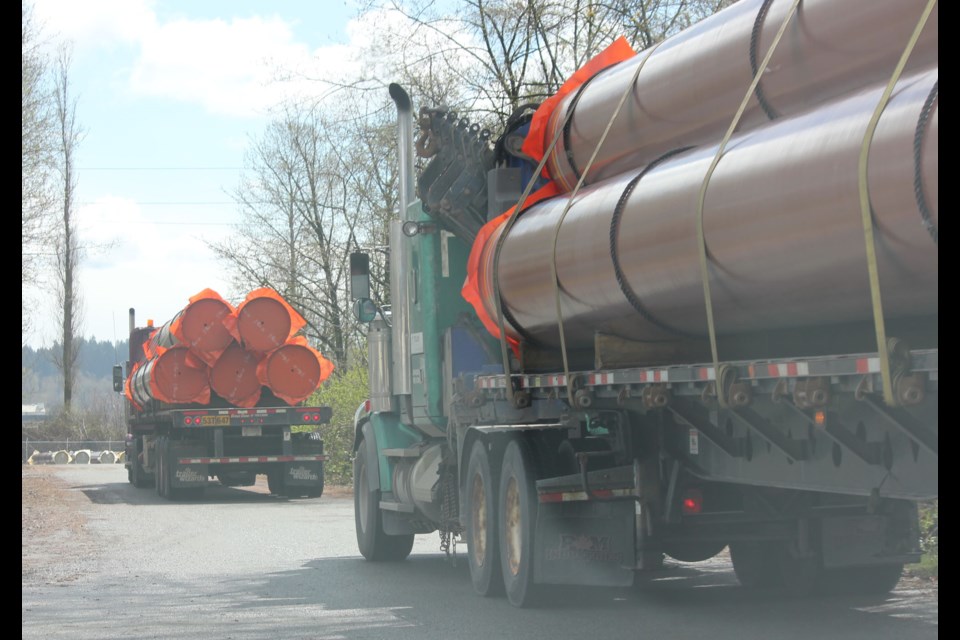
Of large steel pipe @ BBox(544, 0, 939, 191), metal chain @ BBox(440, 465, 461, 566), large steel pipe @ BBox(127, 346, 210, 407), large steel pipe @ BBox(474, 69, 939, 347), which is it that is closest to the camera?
large steel pipe @ BBox(474, 69, 939, 347)

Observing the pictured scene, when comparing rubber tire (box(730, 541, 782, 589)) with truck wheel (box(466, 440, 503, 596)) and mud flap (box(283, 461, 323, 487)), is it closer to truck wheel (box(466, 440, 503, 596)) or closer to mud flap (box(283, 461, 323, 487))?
truck wheel (box(466, 440, 503, 596))

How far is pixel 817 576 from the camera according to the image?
33.2ft

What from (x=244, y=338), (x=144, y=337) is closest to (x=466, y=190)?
(x=244, y=338)

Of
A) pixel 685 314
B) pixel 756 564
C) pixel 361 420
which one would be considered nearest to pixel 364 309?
pixel 361 420

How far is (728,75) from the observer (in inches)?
310

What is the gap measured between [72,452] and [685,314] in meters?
51.4

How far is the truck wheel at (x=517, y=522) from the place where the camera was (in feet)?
32.2

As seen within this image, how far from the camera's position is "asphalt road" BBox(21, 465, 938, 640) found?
Result: 29.7 ft

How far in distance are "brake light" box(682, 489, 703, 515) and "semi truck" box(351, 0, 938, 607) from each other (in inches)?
0.8

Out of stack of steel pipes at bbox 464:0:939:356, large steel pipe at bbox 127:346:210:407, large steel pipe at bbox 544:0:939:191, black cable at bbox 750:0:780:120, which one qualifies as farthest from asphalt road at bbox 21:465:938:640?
large steel pipe at bbox 127:346:210:407

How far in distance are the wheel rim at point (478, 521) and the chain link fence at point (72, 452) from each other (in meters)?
42.2

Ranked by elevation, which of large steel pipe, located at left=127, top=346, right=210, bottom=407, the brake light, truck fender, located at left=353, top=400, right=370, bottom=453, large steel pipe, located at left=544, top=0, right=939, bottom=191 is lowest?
the brake light

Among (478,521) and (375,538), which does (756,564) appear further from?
(375,538)

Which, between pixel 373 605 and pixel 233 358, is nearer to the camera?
pixel 373 605
